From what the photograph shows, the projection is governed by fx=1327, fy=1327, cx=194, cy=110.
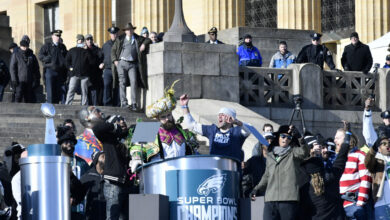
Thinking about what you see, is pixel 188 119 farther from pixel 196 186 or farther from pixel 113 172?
pixel 196 186

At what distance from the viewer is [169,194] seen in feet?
43.6

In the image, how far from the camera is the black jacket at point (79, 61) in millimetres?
23766

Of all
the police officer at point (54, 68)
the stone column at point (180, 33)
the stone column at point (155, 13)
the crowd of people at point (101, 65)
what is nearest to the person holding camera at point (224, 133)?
the crowd of people at point (101, 65)

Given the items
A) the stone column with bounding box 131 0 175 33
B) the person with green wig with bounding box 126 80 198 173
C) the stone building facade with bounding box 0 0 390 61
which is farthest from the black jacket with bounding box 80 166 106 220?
the stone column with bounding box 131 0 175 33

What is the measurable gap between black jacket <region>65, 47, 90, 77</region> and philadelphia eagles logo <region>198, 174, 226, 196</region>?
10.7 meters

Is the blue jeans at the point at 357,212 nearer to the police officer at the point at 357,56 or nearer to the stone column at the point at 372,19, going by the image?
the police officer at the point at 357,56

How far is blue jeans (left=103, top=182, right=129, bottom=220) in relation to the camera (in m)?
14.8

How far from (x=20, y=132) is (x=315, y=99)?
634 centimetres

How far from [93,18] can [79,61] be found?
712 inches

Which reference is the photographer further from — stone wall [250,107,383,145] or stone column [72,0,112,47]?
stone column [72,0,112,47]

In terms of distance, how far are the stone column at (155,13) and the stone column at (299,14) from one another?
4047 millimetres

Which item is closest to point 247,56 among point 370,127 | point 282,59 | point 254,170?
point 282,59

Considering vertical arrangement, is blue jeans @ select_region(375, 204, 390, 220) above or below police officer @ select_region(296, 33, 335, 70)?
below

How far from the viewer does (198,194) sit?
1316 cm
